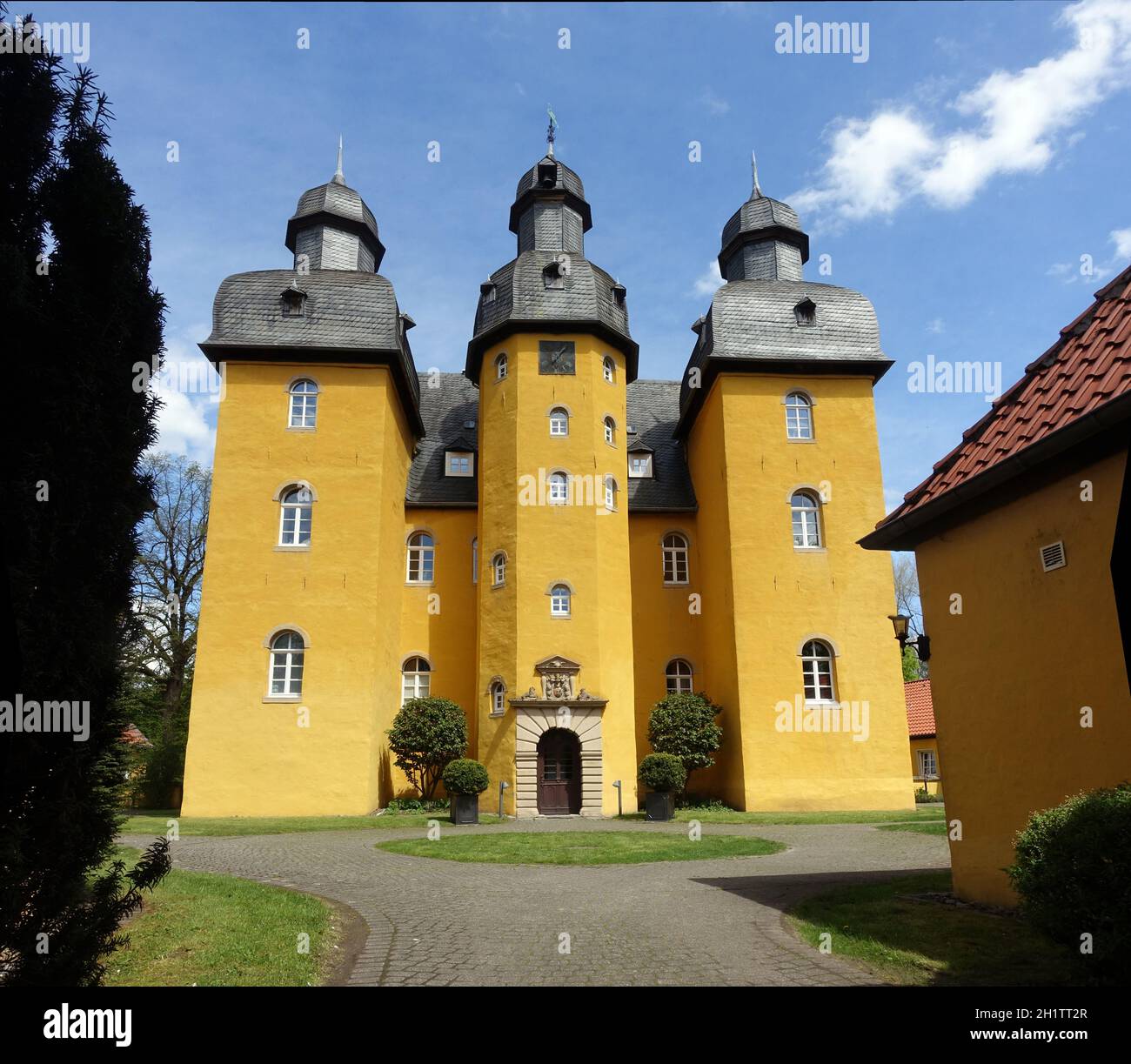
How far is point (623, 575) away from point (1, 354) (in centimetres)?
1892

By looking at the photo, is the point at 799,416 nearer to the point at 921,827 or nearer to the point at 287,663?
the point at 921,827

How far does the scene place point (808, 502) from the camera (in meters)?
23.0

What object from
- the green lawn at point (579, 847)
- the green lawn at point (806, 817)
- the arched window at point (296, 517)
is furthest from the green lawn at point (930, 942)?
the arched window at point (296, 517)

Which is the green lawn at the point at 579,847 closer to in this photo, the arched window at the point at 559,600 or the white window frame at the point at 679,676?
the arched window at the point at 559,600

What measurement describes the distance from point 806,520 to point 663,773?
8.13 metres

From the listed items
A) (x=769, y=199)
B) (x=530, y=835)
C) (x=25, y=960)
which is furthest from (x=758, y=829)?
(x=769, y=199)

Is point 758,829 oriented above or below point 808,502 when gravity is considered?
below

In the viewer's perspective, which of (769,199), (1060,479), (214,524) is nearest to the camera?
(1060,479)

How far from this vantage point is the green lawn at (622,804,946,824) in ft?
59.8

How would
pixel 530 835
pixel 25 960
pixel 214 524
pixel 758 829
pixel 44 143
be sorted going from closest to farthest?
pixel 25 960, pixel 44 143, pixel 530 835, pixel 758 829, pixel 214 524

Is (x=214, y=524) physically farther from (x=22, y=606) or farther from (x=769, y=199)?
Answer: (x=769, y=199)

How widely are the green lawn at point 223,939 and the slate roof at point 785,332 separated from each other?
61.7 feet

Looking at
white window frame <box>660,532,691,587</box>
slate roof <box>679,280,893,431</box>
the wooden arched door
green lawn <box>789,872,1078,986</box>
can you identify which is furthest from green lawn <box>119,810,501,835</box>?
slate roof <box>679,280,893,431</box>

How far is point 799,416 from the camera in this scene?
77.6 feet
